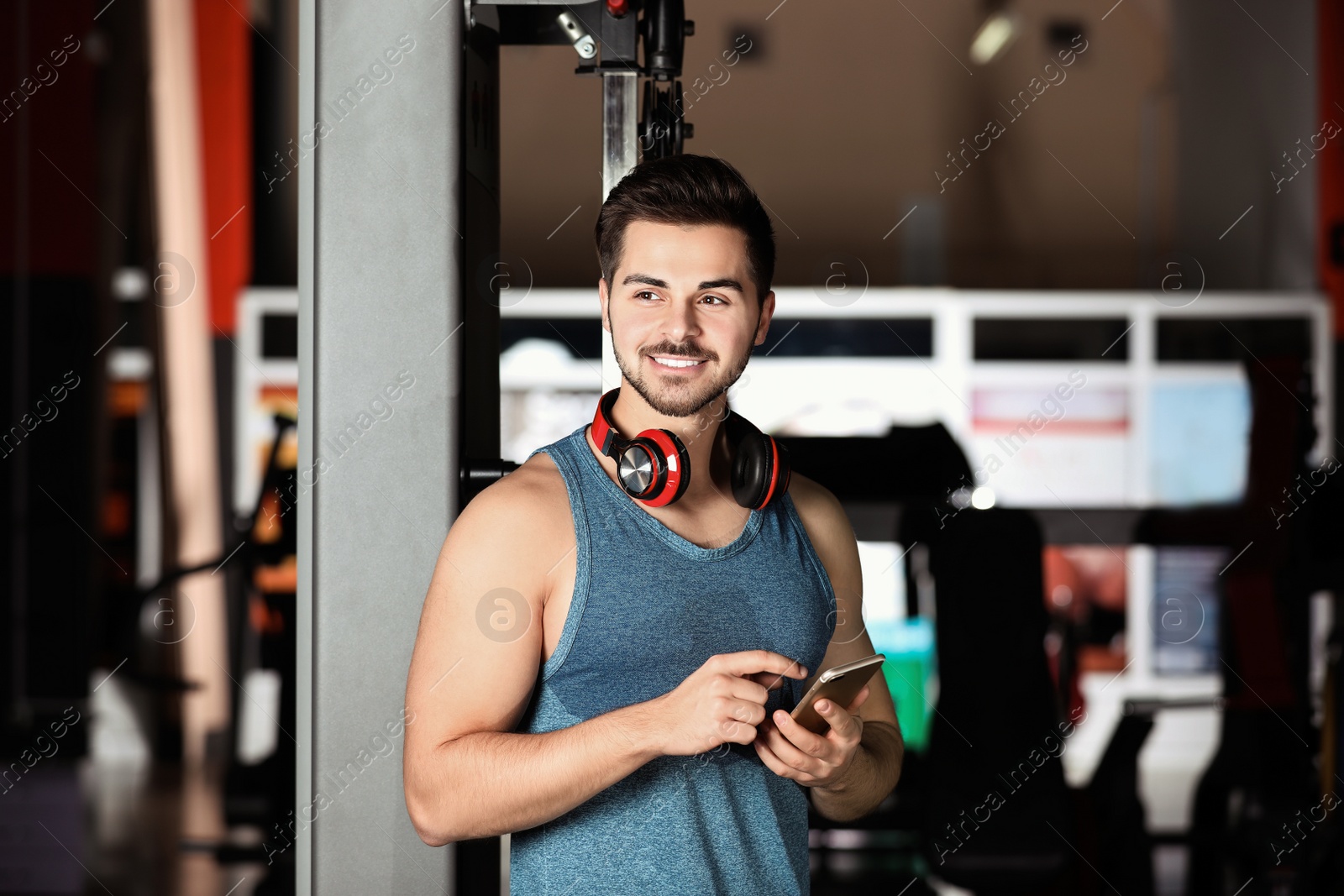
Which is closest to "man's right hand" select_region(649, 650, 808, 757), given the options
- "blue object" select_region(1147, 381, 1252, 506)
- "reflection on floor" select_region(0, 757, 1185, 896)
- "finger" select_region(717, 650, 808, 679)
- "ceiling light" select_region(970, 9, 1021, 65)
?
"finger" select_region(717, 650, 808, 679)

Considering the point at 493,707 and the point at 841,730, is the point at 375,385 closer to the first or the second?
the point at 493,707

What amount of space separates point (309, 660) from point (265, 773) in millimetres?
2359

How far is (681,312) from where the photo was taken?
3.91 ft

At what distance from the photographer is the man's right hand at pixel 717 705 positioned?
3.28 ft

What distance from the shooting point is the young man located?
1.05 m

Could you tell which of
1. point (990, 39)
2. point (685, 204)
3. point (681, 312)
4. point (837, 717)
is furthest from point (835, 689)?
point (990, 39)

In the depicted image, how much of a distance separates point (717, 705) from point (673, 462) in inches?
10.4

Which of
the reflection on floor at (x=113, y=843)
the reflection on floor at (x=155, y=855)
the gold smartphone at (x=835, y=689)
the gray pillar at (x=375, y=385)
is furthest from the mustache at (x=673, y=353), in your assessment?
the reflection on floor at (x=113, y=843)

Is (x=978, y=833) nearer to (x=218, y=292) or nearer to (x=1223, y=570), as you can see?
A: (x=1223, y=570)

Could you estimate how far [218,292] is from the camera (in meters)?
5.47

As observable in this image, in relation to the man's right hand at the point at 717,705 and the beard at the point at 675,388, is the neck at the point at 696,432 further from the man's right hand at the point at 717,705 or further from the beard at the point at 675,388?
the man's right hand at the point at 717,705

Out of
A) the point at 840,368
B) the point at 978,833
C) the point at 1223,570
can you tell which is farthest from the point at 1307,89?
the point at 978,833

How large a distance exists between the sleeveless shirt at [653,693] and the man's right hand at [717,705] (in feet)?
0.39

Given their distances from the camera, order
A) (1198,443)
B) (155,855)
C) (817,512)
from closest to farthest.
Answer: (817,512) → (155,855) → (1198,443)
